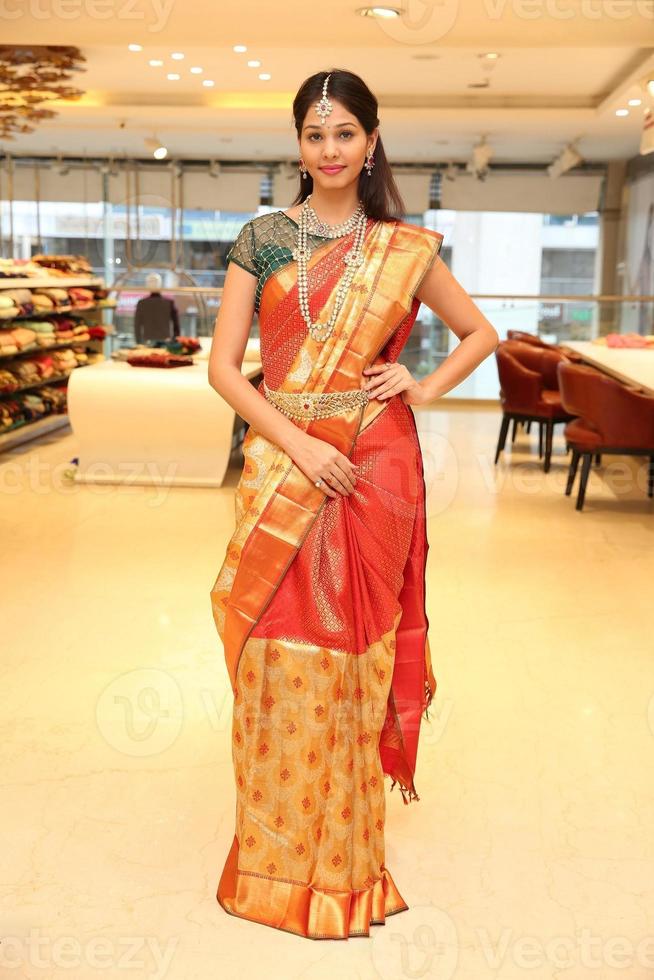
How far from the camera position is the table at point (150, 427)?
6559 mm

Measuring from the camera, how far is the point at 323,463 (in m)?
1.97

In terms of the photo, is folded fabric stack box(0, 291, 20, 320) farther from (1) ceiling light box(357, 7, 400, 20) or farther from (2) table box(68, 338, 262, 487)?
(1) ceiling light box(357, 7, 400, 20)

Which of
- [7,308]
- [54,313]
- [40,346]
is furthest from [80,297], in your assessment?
[7,308]

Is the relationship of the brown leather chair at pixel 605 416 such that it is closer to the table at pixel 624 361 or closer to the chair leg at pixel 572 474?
the table at pixel 624 361

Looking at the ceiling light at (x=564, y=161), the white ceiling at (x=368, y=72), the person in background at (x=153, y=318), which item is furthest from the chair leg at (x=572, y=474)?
the ceiling light at (x=564, y=161)

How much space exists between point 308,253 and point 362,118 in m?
0.26

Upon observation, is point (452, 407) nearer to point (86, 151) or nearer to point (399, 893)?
point (86, 151)

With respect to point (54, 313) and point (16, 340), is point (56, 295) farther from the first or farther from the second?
point (16, 340)

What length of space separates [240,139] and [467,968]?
1232 cm

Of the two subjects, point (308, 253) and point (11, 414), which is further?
point (11, 414)

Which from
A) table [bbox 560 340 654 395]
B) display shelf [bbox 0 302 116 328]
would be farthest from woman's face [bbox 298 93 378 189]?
display shelf [bbox 0 302 116 328]

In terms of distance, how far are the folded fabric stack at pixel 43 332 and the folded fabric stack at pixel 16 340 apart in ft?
0.33

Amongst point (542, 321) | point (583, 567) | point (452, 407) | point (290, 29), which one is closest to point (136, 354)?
point (290, 29)

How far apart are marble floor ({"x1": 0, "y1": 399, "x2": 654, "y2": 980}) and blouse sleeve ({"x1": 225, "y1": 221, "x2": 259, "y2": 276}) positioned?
1.26 meters
